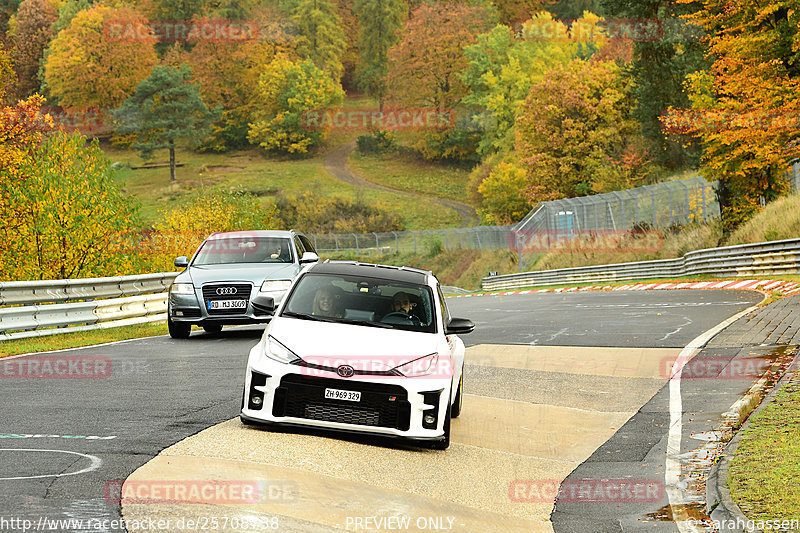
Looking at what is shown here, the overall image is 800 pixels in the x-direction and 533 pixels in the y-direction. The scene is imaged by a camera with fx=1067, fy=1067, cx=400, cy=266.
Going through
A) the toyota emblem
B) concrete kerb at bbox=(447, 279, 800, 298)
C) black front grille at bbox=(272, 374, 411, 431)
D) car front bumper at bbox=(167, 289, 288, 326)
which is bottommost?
concrete kerb at bbox=(447, 279, 800, 298)

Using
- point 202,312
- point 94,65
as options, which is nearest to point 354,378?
point 202,312

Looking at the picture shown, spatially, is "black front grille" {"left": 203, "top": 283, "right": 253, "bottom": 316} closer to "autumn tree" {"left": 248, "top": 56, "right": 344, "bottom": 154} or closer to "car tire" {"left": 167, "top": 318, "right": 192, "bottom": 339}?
"car tire" {"left": 167, "top": 318, "right": 192, "bottom": 339}

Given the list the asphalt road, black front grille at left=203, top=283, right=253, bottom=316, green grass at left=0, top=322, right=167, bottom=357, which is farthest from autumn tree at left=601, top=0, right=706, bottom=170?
black front grille at left=203, top=283, right=253, bottom=316

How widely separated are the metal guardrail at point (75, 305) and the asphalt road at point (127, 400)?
184 centimetres

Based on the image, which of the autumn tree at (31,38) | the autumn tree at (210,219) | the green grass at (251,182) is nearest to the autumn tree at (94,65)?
the green grass at (251,182)

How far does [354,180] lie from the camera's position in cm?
12081

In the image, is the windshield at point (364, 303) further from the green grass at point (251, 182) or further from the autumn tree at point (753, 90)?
the green grass at point (251, 182)

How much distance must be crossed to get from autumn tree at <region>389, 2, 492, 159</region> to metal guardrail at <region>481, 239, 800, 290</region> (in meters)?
74.5

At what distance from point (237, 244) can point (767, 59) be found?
22933 millimetres

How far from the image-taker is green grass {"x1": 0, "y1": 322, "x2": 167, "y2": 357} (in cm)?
1653

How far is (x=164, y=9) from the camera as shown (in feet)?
554

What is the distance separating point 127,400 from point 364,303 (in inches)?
106

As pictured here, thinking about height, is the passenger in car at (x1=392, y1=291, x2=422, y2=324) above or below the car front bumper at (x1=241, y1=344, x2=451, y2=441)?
above

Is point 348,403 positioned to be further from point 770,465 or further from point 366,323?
point 770,465
